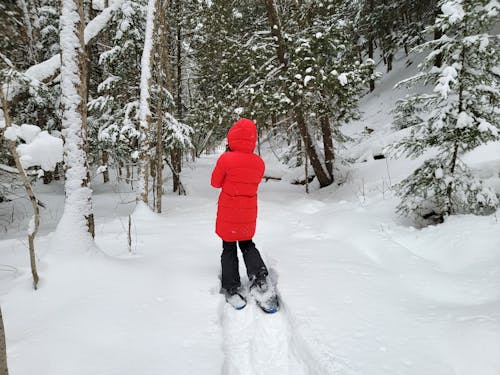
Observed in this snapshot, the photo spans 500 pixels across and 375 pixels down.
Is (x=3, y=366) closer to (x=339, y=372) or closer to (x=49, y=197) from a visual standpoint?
(x=339, y=372)

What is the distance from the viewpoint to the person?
157 inches

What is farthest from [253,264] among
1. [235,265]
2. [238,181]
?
[238,181]

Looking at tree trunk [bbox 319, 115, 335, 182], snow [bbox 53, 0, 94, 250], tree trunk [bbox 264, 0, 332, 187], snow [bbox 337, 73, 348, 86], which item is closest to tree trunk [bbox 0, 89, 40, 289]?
snow [bbox 53, 0, 94, 250]

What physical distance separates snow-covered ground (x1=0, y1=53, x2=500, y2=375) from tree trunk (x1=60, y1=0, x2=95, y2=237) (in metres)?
0.57

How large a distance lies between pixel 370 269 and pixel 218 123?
8.53 metres

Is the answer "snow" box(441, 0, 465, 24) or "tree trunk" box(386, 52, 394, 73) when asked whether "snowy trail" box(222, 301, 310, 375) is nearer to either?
"snow" box(441, 0, 465, 24)

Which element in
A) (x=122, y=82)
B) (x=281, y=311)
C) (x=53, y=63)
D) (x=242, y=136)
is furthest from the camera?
(x=122, y=82)

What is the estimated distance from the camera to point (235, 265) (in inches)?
162

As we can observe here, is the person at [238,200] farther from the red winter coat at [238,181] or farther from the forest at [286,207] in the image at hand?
the forest at [286,207]

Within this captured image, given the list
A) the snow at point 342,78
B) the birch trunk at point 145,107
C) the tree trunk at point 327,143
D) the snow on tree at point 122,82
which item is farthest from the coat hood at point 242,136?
the tree trunk at point 327,143

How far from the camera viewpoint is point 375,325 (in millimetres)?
2908

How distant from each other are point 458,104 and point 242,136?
3.82 meters

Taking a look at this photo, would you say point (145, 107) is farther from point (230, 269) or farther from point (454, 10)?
point (454, 10)

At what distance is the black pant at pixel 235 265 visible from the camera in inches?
158
